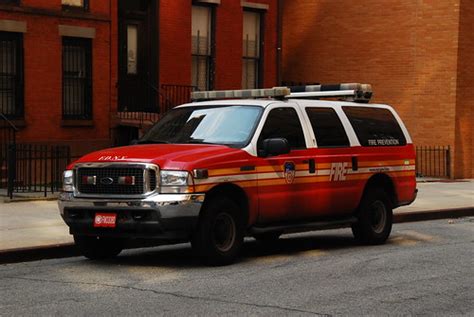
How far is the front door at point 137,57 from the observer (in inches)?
876

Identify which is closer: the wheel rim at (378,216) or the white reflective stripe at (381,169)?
the white reflective stripe at (381,169)

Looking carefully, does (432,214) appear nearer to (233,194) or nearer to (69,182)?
(233,194)

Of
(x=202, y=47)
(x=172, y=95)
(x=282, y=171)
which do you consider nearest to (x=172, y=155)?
(x=282, y=171)

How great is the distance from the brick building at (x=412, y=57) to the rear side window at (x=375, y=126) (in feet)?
46.6

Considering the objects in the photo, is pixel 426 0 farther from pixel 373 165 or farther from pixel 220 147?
pixel 220 147

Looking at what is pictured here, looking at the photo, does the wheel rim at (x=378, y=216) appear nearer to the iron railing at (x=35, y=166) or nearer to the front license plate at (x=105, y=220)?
the front license plate at (x=105, y=220)

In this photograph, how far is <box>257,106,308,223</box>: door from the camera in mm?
10755

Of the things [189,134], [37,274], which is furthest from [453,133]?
[37,274]

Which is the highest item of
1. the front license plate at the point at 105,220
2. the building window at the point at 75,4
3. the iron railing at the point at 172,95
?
the building window at the point at 75,4

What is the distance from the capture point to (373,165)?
12.6 meters

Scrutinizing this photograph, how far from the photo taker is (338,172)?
1190 cm

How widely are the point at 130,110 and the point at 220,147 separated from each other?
12.2 m

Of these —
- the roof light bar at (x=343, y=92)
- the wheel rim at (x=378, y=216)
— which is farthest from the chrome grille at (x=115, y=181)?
the wheel rim at (x=378, y=216)

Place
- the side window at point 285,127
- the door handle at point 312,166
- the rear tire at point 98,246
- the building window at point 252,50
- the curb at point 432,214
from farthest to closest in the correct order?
1. the building window at point 252,50
2. the curb at point 432,214
3. the door handle at point 312,166
4. the side window at point 285,127
5. the rear tire at point 98,246
